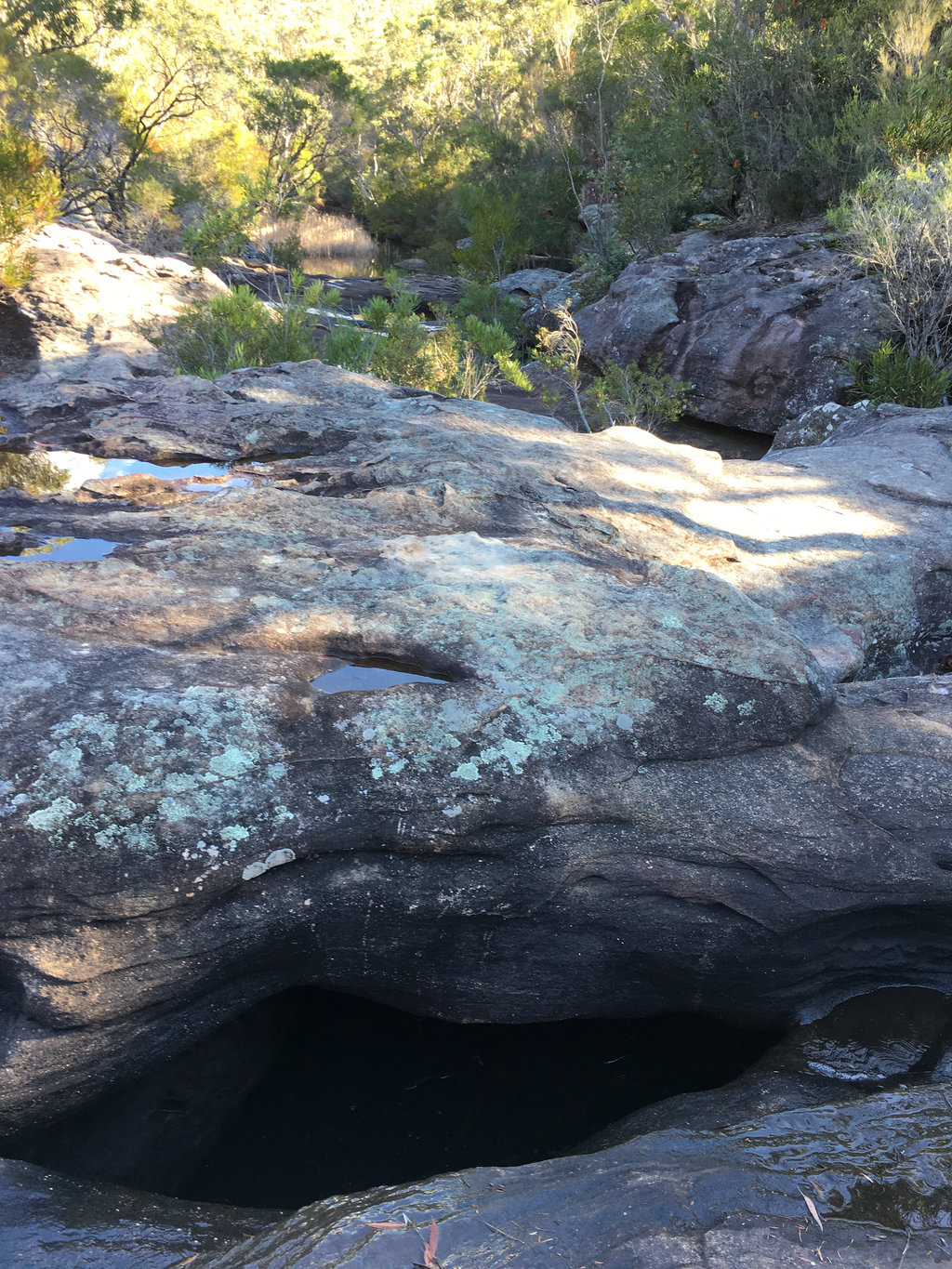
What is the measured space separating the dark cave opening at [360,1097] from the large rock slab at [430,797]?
0.28 m

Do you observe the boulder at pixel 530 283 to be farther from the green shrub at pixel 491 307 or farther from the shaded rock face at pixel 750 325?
the shaded rock face at pixel 750 325

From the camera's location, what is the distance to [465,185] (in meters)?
20.4

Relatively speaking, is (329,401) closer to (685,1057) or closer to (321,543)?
(321,543)

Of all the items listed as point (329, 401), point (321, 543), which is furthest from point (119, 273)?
point (321, 543)

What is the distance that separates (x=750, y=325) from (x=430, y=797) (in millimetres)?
9283

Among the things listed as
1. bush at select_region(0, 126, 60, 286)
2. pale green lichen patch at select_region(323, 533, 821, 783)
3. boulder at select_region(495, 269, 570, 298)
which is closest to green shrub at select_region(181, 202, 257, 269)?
bush at select_region(0, 126, 60, 286)

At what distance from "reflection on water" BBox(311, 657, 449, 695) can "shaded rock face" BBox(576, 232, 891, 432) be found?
8.14m

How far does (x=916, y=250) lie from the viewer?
890cm

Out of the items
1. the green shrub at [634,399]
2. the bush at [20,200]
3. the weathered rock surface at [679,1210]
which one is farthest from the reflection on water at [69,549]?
the bush at [20,200]

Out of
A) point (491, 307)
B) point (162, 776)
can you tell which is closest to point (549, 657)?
point (162, 776)

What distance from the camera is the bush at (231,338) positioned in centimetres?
788

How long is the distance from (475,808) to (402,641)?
1.98 feet

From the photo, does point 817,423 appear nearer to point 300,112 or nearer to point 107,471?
point 107,471

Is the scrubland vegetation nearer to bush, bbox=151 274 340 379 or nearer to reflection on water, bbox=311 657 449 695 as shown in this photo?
bush, bbox=151 274 340 379
